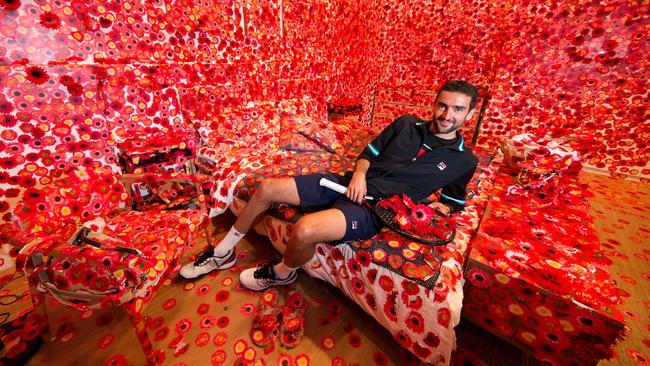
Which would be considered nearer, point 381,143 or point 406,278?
point 406,278

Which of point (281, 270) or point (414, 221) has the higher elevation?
point (414, 221)

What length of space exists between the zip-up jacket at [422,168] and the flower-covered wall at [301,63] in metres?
1.79

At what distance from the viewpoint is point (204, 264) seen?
180 cm

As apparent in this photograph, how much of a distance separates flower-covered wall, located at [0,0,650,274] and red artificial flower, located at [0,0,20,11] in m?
0.02

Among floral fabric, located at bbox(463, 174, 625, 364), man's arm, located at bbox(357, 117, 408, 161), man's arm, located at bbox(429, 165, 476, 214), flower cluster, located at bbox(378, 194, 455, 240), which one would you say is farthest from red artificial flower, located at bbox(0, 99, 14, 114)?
floral fabric, located at bbox(463, 174, 625, 364)

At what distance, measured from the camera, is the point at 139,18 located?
6.46ft

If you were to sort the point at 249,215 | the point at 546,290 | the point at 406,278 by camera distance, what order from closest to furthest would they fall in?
the point at 546,290, the point at 406,278, the point at 249,215

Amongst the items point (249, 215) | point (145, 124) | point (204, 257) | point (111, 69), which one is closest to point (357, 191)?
point (249, 215)

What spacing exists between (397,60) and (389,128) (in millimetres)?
3562

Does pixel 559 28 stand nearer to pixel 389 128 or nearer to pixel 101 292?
pixel 389 128

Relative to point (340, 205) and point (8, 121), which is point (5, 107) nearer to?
point (8, 121)

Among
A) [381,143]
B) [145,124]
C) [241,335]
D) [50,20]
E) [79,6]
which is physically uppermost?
[79,6]

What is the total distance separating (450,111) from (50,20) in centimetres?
271

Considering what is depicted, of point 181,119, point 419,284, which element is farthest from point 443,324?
point 181,119
